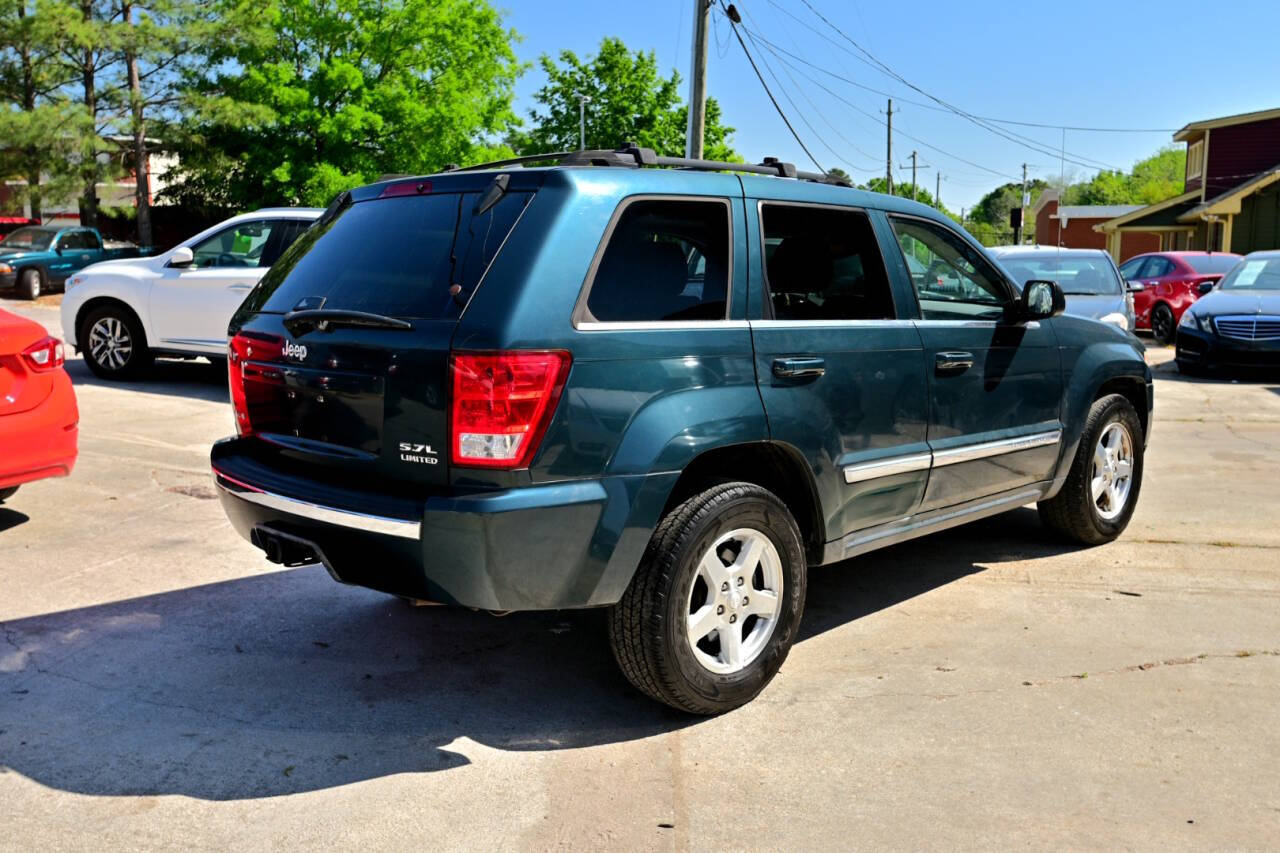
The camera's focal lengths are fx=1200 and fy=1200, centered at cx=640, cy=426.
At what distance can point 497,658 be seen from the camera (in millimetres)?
4730

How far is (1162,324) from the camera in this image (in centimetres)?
2044

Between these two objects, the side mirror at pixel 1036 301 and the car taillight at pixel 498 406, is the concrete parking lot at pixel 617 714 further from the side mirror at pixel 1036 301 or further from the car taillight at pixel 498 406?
the side mirror at pixel 1036 301

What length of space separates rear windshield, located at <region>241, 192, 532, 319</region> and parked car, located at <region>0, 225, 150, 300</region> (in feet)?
84.1

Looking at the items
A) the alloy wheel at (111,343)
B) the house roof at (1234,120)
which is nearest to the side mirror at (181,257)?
the alloy wheel at (111,343)

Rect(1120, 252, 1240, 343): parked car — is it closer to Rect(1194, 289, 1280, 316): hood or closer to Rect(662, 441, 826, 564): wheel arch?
Rect(1194, 289, 1280, 316): hood

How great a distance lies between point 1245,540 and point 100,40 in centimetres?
3349

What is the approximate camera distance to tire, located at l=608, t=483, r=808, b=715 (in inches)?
152

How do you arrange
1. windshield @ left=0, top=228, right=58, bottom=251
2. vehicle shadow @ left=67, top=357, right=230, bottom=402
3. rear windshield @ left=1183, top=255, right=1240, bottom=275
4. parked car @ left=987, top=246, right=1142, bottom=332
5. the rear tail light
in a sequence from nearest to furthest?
the rear tail light → vehicle shadow @ left=67, top=357, right=230, bottom=402 → parked car @ left=987, top=246, right=1142, bottom=332 → rear windshield @ left=1183, top=255, right=1240, bottom=275 → windshield @ left=0, top=228, right=58, bottom=251

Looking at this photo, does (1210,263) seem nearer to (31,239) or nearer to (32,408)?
(32,408)

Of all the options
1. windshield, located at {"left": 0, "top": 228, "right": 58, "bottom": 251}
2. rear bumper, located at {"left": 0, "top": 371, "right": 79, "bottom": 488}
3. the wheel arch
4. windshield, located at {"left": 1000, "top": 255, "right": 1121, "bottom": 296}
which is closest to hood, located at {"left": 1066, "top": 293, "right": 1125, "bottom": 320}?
windshield, located at {"left": 1000, "top": 255, "right": 1121, "bottom": 296}

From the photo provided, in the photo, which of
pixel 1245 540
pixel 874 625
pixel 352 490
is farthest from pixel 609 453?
pixel 1245 540

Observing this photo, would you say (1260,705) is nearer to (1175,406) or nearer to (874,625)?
(874,625)

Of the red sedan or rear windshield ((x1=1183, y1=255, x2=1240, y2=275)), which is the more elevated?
rear windshield ((x1=1183, y1=255, x2=1240, y2=275))

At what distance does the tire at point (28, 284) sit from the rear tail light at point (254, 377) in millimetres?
25593
